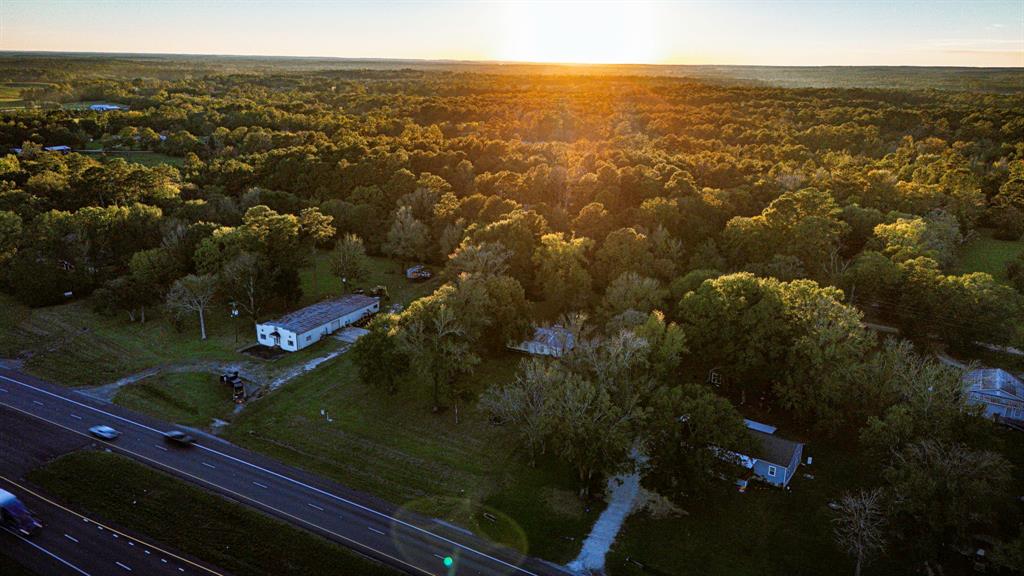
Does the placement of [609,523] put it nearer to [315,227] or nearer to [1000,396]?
[1000,396]

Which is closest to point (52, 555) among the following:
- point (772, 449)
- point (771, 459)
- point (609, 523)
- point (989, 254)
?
point (609, 523)

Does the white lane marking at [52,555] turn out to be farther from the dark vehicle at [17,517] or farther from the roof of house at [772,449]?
the roof of house at [772,449]

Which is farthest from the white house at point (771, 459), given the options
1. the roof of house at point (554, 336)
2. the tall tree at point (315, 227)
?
the tall tree at point (315, 227)

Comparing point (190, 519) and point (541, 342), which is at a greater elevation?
point (541, 342)

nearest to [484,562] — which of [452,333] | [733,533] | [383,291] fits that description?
[733,533]

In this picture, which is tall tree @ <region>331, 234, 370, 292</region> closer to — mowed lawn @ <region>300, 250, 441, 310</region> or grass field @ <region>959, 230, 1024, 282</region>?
mowed lawn @ <region>300, 250, 441, 310</region>

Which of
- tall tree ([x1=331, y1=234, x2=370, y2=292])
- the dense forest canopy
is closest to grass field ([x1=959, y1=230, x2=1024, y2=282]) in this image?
the dense forest canopy
